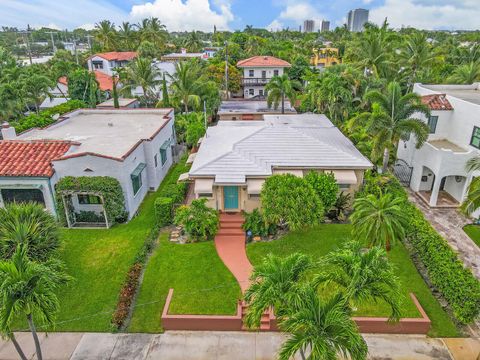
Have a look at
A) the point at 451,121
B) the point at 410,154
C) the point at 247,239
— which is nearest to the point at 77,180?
the point at 247,239

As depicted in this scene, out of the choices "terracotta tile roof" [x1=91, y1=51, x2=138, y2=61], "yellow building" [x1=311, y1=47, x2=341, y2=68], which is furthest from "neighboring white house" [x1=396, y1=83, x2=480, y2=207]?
"yellow building" [x1=311, y1=47, x2=341, y2=68]

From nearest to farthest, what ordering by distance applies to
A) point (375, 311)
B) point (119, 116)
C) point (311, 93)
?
point (375, 311)
point (119, 116)
point (311, 93)

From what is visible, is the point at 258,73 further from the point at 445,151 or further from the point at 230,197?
the point at 230,197

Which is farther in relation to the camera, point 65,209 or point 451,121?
point 451,121

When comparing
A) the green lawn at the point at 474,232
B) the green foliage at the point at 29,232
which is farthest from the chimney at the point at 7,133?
the green lawn at the point at 474,232

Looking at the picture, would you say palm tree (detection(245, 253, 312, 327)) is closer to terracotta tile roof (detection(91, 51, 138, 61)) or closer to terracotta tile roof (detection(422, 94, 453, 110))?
terracotta tile roof (detection(422, 94, 453, 110))

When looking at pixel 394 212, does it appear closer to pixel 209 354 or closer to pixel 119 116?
pixel 209 354
